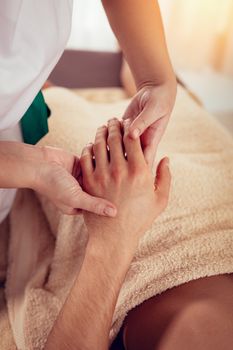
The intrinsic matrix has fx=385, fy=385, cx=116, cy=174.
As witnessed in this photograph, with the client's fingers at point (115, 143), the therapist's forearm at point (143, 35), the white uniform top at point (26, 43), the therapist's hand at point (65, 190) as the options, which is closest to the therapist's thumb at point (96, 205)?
the therapist's hand at point (65, 190)

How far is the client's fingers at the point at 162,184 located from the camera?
0.79 metres

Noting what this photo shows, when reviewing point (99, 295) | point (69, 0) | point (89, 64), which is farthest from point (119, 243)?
point (89, 64)

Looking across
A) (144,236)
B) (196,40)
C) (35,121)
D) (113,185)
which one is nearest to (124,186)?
(113,185)

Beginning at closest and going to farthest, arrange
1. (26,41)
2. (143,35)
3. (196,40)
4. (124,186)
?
(26,41), (124,186), (143,35), (196,40)

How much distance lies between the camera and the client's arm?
67 cm

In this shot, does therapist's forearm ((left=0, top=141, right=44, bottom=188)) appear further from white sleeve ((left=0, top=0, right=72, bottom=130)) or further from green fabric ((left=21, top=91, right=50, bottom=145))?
green fabric ((left=21, top=91, right=50, bottom=145))

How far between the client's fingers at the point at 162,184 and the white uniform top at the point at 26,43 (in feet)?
1.00

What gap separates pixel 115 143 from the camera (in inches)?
32.3

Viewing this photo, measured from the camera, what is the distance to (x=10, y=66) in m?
0.67

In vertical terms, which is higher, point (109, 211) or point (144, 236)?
point (109, 211)

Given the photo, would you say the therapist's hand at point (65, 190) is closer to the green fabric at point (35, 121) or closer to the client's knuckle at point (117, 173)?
the client's knuckle at point (117, 173)

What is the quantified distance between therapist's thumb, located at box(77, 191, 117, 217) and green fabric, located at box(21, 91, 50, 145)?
0.92 ft

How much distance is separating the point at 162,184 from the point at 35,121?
36 centimetres

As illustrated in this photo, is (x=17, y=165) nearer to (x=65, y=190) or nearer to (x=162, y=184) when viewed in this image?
(x=65, y=190)
